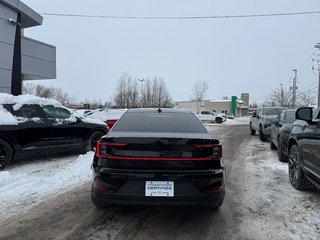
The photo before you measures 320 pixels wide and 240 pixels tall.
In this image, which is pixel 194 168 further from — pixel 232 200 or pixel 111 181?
pixel 232 200

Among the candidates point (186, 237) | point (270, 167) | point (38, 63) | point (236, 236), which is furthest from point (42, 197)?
point (38, 63)

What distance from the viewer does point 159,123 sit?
5.33 m

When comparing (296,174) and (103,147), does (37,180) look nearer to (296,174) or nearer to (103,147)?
(103,147)

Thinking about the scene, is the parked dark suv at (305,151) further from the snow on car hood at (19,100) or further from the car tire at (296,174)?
the snow on car hood at (19,100)

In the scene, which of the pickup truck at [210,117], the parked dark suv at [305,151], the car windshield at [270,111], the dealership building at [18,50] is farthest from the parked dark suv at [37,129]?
the pickup truck at [210,117]

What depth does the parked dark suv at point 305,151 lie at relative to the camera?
5398 millimetres

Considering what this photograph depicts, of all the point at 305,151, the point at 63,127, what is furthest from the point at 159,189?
the point at 63,127

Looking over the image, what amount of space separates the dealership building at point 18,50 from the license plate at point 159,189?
46.1ft

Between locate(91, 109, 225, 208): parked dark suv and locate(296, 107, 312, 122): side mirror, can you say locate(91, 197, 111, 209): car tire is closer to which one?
locate(91, 109, 225, 208): parked dark suv

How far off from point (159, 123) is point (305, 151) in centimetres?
251

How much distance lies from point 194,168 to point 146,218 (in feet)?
3.72

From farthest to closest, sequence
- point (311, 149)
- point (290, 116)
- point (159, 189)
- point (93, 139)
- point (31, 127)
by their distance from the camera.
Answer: point (290, 116), point (93, 139), point (31, 127), point (311, 149), point (159, 189)

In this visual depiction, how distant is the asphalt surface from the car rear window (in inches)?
47.1

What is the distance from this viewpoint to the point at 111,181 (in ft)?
14.4
